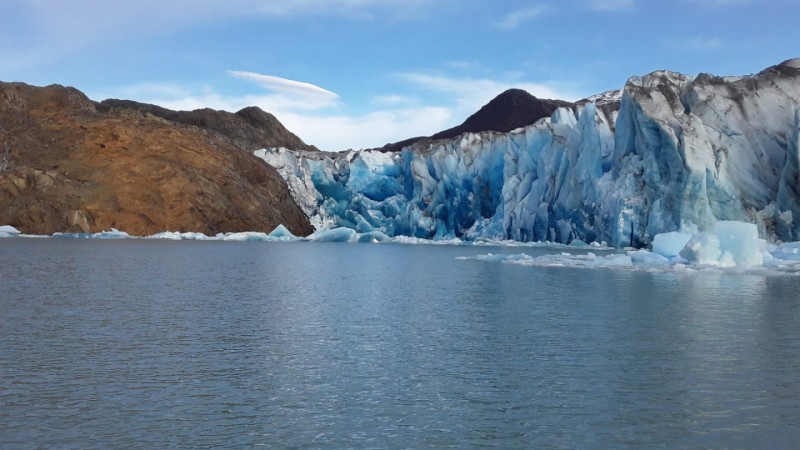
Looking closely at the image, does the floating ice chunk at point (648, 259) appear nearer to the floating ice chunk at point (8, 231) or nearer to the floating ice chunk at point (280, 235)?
the floating ice chunk at point (280, 235)

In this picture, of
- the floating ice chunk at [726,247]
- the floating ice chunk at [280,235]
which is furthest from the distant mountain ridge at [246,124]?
the floating ice chunk at [726,247]

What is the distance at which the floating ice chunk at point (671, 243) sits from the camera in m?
32.2

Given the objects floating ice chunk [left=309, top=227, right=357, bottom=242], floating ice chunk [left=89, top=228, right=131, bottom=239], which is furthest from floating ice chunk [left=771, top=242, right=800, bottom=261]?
floating ice chunk [left=89, top=228, right=131, bottom=239]

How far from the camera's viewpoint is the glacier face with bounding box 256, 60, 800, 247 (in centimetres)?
4281

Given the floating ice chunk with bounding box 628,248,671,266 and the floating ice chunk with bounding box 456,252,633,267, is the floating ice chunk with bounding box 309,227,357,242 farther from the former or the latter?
the floating ice chunk with bounding box 628,248,671,266

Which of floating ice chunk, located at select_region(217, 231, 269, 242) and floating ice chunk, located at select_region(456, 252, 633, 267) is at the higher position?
floating ice chunk, located at select_region(217, 231, 269, 242)

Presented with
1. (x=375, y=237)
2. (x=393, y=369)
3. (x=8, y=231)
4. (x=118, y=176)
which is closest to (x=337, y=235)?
(x=375, y=237)

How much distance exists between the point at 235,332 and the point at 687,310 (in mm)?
10057

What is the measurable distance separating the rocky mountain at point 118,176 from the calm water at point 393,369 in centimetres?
5438

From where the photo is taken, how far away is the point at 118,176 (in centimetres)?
7356

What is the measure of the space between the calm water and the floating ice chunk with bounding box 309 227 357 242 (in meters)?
51.2

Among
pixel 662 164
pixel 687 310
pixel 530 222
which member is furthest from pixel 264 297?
pixel 530 222

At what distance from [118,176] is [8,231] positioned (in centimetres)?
1310

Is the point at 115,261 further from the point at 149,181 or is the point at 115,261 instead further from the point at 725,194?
the point at 149,181
